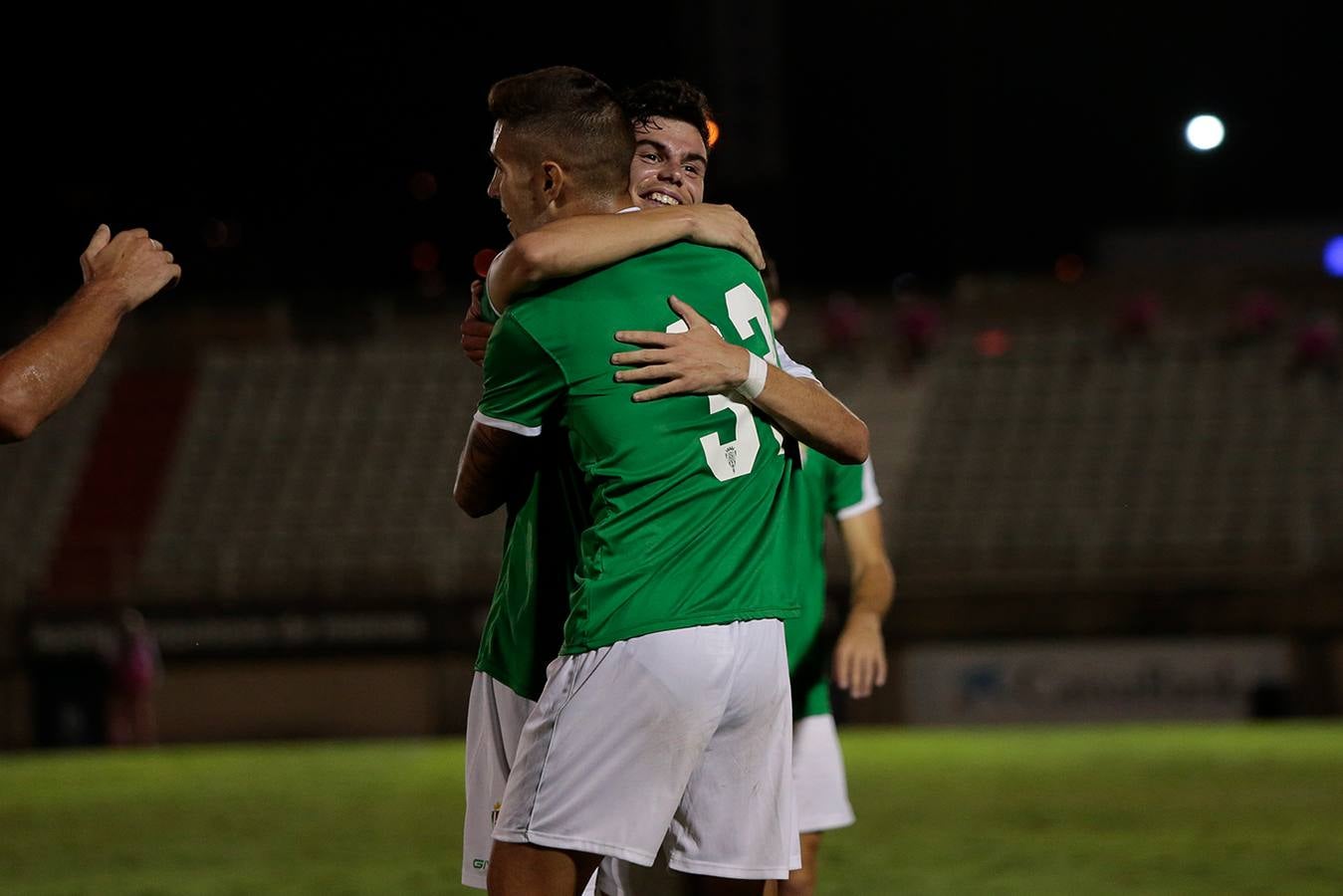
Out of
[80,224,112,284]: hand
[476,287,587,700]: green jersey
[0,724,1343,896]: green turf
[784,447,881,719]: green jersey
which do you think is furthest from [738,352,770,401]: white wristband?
[0,724,1343,896]: green turf

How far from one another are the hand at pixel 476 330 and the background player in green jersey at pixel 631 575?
47 centimetres

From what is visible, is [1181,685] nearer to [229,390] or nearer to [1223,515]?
[1223,515]

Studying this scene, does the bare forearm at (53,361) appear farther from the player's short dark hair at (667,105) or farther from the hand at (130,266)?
the player's short dark hair at (667,105)

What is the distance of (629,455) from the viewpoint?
333 centimetres

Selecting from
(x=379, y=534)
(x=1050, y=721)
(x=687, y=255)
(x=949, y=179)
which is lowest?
(x=1050, y=721)

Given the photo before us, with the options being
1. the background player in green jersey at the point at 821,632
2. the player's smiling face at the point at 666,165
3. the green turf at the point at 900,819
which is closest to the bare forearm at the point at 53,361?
the player's smiling face at the point at 666,165

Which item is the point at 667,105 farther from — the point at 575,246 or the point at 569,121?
the point at 575,246

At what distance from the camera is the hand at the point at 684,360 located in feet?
10.8

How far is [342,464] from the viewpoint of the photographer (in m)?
26.5

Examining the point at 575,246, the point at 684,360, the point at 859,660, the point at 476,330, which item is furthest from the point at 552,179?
the point at 859,660

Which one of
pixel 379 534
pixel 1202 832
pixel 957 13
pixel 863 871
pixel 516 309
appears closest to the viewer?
pixel 516 309

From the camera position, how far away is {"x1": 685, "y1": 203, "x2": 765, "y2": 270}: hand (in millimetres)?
3443

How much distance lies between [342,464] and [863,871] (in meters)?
18.3

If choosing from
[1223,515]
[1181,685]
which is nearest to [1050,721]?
[1181,685]
